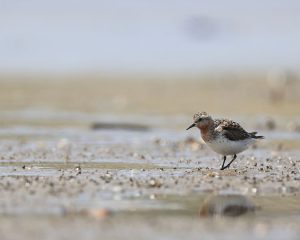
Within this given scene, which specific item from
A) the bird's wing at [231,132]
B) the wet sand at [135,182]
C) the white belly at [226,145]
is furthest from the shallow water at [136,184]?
the bird's wing at [231,132]

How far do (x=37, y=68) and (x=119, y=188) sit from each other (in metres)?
22.2

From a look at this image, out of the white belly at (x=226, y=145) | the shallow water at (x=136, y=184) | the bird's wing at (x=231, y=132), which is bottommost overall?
the shallow water at (x=136, y=184)

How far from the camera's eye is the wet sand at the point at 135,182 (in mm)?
9094

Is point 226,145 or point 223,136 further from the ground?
point 223,136

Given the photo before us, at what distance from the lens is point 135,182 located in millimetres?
11945

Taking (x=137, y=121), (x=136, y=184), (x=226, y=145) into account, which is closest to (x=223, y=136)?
(x=226, y=145)

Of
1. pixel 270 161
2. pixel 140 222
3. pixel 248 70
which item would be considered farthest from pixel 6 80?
pixel 140 222

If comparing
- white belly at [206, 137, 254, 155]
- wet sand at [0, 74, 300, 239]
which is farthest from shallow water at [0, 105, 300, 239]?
white belly at [206, 137, 254, 155]

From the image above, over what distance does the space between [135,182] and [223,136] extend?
83.7 inches

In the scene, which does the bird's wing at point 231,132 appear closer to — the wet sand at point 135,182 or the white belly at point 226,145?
the white belly at point 226,145

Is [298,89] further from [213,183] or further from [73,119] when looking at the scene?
[213,183]

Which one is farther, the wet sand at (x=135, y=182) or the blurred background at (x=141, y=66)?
the blurred background at (x=141, y=66)

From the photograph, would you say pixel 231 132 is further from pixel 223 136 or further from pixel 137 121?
pixel 137 121

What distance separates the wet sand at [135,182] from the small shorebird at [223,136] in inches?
13.1
